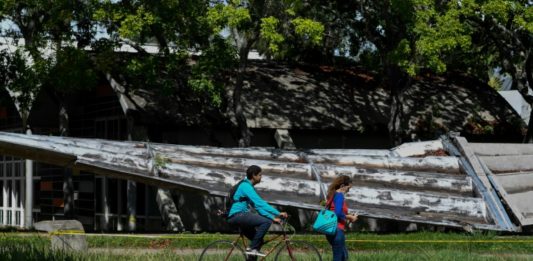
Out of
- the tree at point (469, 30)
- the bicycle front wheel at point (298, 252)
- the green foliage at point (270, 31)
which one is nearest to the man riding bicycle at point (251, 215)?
the bicycle front wheel at point (298, 252)

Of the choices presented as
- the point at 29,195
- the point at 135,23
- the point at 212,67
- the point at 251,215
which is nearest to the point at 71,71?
the point at 135,23

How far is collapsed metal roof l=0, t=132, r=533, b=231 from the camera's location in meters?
19.2

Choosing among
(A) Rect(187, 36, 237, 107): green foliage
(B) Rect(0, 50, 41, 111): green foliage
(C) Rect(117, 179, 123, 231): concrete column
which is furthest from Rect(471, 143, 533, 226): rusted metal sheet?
(C) Rect(117, 179, 123, 231): concrete column

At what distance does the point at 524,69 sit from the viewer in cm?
3148

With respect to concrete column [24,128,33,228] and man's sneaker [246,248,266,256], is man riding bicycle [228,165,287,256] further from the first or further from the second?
concrete column [24,128,33,228]

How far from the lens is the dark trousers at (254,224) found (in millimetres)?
14430

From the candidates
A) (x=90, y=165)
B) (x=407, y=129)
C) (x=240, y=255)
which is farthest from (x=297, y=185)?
(x=407, y=129)

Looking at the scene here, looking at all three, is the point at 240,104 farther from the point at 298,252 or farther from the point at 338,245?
the point at 338,245

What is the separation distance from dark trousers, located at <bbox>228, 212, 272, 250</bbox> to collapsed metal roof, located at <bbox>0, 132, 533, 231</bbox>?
4.81 meters

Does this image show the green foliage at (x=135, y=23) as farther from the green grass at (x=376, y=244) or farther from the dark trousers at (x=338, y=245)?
the dark trousers at (x=338, y=245)

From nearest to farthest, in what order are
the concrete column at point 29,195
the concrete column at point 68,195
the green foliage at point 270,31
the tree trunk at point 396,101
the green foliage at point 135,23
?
the green foliage at point 270,31, the green foliage at point 135,23, the tree trunk at point 396,101, the concrete column at point 68,195, the concrete column at point 29,195

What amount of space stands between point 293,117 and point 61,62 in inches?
305

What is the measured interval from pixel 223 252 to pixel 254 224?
2.25 ft

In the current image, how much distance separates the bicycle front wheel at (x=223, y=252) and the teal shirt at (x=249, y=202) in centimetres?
48
